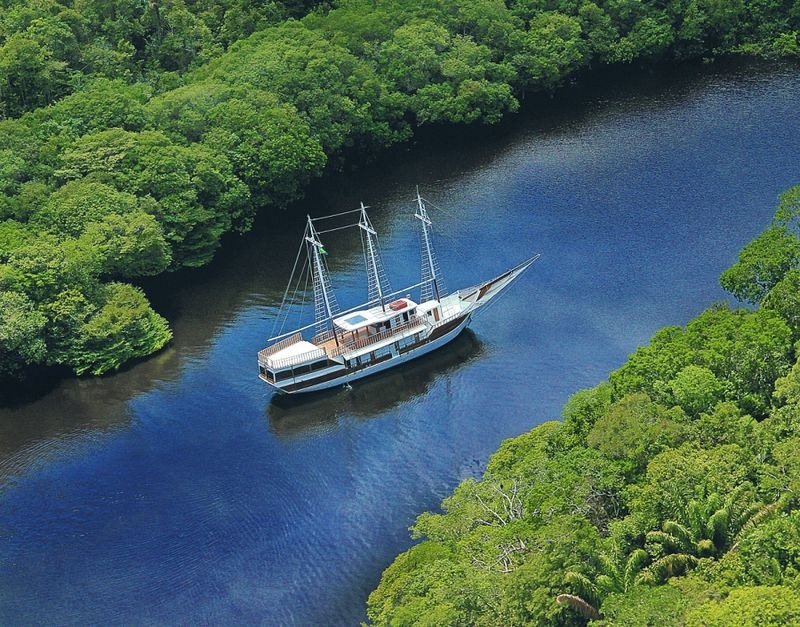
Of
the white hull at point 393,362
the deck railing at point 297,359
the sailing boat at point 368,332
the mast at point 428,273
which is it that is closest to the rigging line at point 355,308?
the sailing boat at point 368,332

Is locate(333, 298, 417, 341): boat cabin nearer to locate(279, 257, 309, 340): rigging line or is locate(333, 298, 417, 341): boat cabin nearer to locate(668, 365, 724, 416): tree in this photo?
locate(279, 257, 309, 340): rigging line

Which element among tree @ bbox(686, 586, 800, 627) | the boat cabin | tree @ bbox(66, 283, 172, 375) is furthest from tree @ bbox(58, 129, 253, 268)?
tree @ bbox(686, 586, 800, 627)

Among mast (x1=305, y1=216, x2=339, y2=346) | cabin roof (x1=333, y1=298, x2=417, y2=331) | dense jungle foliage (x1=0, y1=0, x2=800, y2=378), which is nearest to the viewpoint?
cabin roof (x1=333, y1=298, x2=417, y2=331)

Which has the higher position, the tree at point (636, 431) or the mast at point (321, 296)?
the mast at point (321, 296)

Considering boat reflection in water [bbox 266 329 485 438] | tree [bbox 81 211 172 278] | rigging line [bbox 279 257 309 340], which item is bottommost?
boat reflection in water [bbox 266 329 485 438]

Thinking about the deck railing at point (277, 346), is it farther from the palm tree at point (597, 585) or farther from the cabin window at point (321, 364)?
the palm tree at point (597, 585)

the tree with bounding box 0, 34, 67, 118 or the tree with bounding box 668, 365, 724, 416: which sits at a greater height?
the tree with bounding box 0, 34, 67, 118

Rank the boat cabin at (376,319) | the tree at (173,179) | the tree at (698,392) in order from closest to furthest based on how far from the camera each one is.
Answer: the tree at (698,392), the boat cabin at (376,319), the tree at (173,179)

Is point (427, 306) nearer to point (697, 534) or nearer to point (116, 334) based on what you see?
point (116, 334)
